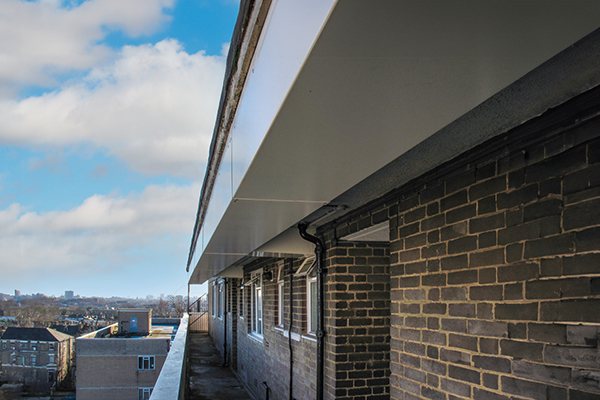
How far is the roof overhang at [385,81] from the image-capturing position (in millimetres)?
1185

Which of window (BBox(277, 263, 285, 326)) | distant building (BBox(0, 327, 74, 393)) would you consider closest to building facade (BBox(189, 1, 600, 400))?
window (BBox(277, 263, 285, 326))

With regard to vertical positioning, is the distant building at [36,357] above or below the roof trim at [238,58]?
below

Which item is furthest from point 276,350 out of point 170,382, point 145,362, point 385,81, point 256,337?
point 145,362

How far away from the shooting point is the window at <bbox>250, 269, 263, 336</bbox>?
37.8 feet

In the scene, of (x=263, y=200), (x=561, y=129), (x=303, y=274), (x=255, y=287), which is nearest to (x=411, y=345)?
(x=263, y=200)

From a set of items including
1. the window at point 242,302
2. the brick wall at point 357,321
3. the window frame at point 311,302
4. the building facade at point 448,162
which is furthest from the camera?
the window at point 242,302

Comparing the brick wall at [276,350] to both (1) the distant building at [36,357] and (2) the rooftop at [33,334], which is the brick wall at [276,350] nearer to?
(1) the distant building at [36,357]

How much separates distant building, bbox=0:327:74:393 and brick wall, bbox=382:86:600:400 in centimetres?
3994

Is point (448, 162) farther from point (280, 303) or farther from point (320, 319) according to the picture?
point (280, 303)

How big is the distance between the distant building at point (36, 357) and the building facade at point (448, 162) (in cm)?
3978

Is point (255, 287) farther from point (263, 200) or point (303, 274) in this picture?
point (263, 200)

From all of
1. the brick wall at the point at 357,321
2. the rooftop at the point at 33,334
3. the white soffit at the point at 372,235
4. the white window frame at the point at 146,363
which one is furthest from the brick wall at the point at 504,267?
the rooftop at the point at 33,334

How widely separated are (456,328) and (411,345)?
65 cm

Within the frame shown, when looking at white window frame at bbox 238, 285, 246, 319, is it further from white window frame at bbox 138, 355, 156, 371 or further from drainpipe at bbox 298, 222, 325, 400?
white window frame at bbox 138, 355, 156, 371
